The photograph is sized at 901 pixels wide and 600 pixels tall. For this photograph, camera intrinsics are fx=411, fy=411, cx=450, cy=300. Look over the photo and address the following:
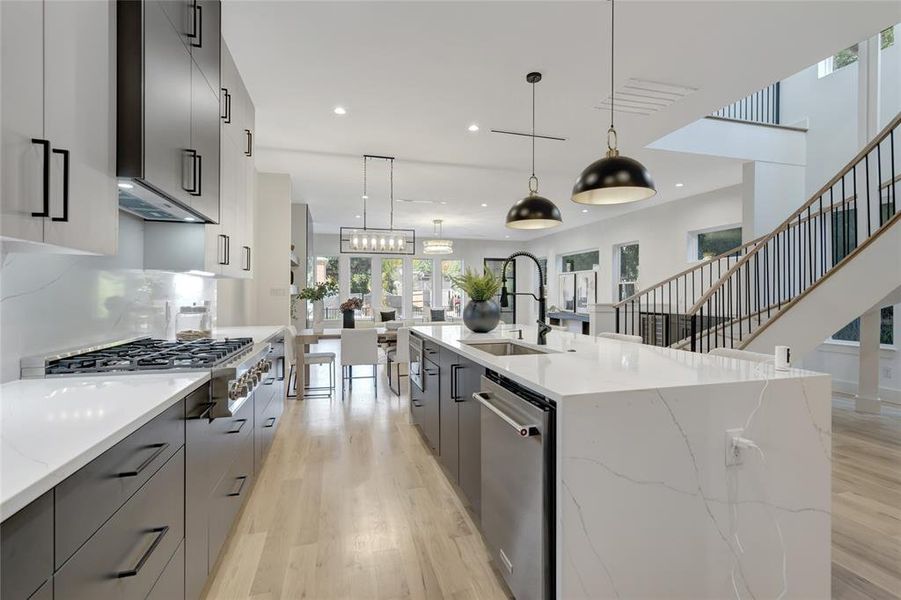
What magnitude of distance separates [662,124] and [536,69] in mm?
1753

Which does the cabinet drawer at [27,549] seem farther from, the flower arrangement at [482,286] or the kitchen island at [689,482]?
the flower arrangement at [482,286]

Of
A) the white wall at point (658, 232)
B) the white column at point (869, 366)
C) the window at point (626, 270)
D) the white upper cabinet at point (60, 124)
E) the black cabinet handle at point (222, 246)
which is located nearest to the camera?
the white upper cabinet at point (60, 124)

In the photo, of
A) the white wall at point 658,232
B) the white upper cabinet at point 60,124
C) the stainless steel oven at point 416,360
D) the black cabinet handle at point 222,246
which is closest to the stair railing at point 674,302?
the white wall at point 658,232

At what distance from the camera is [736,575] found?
144cm

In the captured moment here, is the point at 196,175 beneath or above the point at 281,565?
above

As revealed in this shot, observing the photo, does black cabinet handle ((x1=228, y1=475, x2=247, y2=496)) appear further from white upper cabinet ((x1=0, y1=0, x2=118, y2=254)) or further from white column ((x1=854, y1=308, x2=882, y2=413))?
white column ((x1=854, y1=308, x2=882, y2=413))

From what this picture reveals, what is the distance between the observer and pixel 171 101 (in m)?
1.78

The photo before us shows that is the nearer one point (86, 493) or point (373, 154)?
point (86, 493)

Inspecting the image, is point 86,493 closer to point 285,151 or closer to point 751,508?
point 751,508

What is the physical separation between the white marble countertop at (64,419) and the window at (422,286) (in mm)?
10074

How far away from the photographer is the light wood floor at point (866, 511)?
5.78 ft

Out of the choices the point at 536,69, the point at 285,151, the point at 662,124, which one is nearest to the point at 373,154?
the point at 285,151

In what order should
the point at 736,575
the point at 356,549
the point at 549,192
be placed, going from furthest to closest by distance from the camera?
the point at 549,192 → the point at 356,549 → the point at 736,575

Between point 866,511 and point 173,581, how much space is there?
11.2 feet
